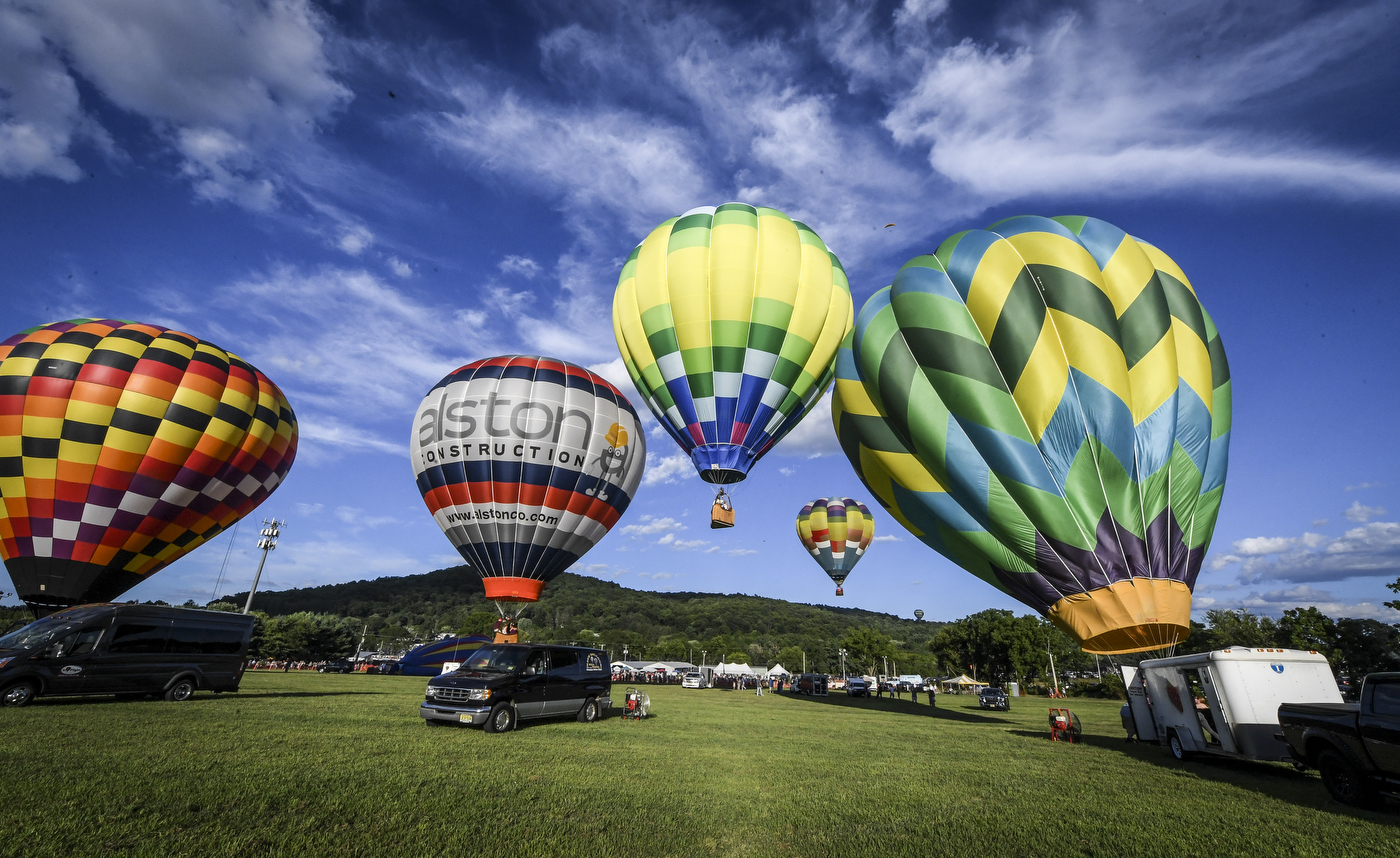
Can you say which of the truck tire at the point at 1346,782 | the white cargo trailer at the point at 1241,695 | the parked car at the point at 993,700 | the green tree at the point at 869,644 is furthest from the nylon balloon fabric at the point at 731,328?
the green tree at the point at 869,644

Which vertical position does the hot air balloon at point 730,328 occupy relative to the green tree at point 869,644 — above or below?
above

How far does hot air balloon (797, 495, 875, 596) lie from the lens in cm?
3959

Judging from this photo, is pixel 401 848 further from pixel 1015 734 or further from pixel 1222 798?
pixel 1015 734

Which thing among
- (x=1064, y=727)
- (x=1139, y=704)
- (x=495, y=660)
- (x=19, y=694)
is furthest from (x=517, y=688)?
(x=1139, y=704)

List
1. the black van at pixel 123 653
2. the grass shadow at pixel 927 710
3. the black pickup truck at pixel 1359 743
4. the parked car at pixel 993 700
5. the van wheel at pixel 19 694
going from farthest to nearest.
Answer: the parked car at pixel 993 700
the grass shadow at pixel 927 710
the black van at pixel 123 653
the van wheel at pixel 19 694
the black pickup truck at pixel 1359 743

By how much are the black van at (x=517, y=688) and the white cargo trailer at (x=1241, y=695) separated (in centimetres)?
1147

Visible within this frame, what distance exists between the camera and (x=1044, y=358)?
1145cm

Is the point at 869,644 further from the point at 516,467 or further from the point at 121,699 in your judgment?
the point at 121,699

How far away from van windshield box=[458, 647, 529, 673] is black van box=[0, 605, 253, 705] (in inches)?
296

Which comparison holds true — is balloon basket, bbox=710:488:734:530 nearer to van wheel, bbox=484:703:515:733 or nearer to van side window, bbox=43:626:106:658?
van wheel, bbox=484:703:515:733

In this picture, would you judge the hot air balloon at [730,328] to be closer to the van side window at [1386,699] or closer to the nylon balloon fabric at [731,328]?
the nylon balloon fabric at [731,328]

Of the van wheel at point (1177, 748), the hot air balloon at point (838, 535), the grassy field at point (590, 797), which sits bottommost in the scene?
the grassy field at point (590, 797)

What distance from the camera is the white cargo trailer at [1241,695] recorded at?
9.52 meters

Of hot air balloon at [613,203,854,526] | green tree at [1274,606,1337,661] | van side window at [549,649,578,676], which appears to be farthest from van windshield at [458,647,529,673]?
green tree at [1274,606,1337,661]
